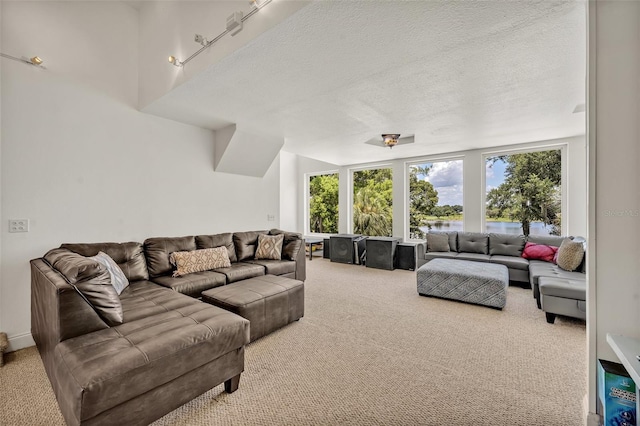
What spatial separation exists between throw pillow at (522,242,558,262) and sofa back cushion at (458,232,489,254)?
22.6 inches

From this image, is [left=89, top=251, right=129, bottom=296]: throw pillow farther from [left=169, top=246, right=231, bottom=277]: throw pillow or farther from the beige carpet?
the beige carpet

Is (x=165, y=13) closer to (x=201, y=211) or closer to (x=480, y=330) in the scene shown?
(x=201, y=211)

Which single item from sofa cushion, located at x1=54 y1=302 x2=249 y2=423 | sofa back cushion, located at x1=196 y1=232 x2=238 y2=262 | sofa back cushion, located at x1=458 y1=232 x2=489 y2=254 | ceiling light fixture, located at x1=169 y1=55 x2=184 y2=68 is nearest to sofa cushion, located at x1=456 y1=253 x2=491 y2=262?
sofa back cushion, located at x1=458 y1=232 x2=489 y2=254

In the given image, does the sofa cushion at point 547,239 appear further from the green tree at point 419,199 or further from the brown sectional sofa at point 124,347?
the brown sectional sofa at point 124,347

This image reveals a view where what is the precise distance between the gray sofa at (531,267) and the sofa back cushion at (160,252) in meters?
4.14

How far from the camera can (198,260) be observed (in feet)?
10.8

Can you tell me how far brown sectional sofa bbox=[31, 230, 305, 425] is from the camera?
1.25 m

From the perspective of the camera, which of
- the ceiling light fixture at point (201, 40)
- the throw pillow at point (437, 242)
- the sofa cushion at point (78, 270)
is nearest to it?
the sofa cushion at point (78, 270)

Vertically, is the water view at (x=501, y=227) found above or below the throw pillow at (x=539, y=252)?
above

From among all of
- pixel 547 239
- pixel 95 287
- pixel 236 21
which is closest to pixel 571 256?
pixel 547 239

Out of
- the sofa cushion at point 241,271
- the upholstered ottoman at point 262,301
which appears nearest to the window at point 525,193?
the upholstered ottoman at point 262,301

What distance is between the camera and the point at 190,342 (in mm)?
1541

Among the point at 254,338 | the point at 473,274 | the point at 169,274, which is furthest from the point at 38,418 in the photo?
the point at 473,274

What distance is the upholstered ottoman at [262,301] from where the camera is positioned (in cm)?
240
